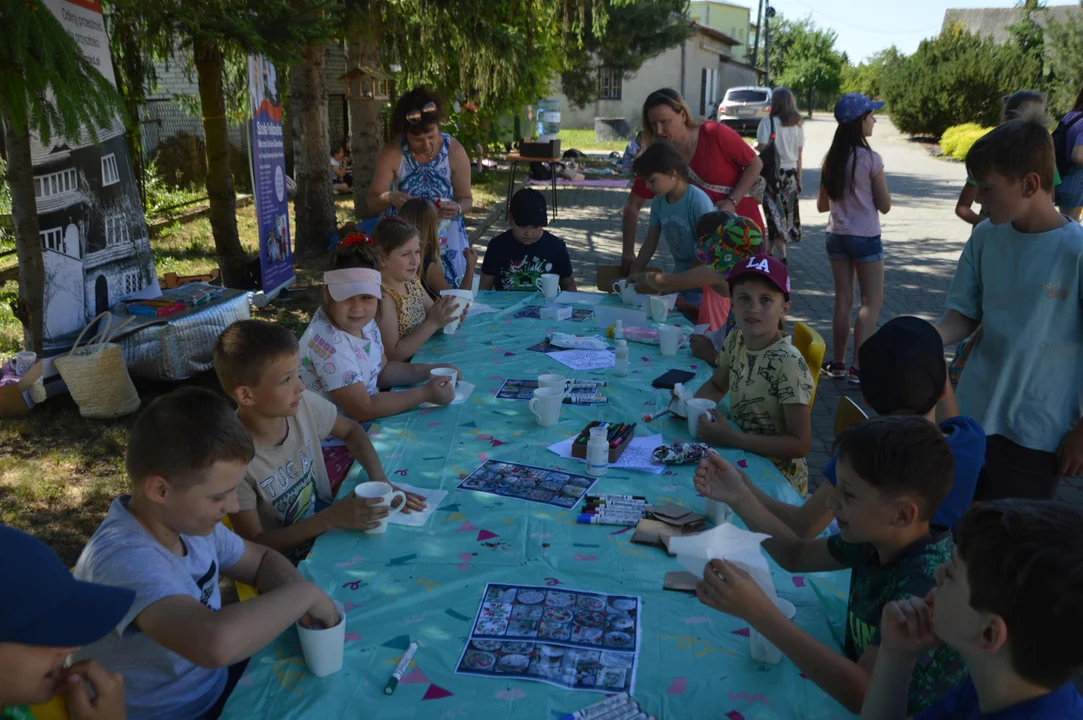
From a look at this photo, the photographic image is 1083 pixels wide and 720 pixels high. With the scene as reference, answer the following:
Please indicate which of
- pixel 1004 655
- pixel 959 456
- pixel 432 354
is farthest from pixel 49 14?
pixel 1004 655

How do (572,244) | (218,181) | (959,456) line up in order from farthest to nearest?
(572,244) < (218,181) < (959,456)

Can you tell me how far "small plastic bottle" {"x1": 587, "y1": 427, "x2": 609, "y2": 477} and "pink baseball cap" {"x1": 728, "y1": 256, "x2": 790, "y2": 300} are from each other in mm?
885

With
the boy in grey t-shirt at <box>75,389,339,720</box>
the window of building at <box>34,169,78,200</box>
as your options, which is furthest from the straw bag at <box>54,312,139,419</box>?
the boy in grey t-shirt at <box>75,389,339,720</box>

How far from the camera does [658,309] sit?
4637mm

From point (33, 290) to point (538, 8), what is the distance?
7431 millimetres

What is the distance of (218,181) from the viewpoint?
24.9ft

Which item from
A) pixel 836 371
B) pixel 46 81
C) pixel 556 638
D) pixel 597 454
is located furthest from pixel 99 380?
pixel 836 371

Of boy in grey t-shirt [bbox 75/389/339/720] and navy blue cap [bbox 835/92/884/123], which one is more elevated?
navy blue cap [bbox 835/92/884/123]

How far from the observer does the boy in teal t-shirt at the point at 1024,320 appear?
8.64 feet

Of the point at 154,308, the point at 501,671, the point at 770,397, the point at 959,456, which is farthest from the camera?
the point at 154,308

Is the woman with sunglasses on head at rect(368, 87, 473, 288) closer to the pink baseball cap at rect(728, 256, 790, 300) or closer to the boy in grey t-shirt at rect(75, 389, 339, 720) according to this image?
the pink baseball cap at rect(728, 256, 790, 300)

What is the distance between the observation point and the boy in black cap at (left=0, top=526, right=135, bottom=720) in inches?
49.9

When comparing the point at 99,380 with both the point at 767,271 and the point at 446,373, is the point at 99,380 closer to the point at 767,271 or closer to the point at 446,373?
the point at 446,373

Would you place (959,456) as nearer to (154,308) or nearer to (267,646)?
(267,646)
